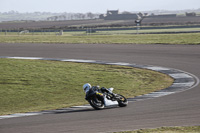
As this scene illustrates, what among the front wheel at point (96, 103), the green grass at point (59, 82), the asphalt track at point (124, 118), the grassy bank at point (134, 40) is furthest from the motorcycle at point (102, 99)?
the grassy bank at point (134, 40)

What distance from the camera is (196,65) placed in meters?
27.5

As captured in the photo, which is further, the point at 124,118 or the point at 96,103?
the point at 96,103

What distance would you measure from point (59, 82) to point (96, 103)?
9.07 meters

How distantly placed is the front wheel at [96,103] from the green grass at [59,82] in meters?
2.66

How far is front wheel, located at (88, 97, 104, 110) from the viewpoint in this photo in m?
14.7

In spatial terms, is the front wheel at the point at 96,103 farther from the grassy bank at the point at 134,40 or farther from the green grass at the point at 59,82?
the grassy bank at the point at 134,40

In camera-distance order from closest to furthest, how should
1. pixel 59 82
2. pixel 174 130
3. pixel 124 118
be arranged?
pixel 174 130
pixel 124 118
pixel 59 82

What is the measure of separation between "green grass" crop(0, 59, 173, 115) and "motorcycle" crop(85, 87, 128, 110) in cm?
259

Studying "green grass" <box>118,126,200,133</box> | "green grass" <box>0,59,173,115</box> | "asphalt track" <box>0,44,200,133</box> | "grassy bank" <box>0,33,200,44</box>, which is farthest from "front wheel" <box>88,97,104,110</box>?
"grassy bank" <box>0,33,200,44</box>

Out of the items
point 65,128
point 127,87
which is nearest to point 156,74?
point 127,87

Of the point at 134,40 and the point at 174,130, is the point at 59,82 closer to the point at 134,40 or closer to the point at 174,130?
the point at 174,130

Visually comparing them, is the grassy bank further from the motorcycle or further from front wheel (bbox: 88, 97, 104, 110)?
front wheel (bbox: 88, 97, 104, 110)

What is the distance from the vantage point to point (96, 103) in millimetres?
14781

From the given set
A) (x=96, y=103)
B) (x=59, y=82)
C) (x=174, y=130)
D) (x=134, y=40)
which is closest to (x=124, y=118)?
(x=96, y=103)
